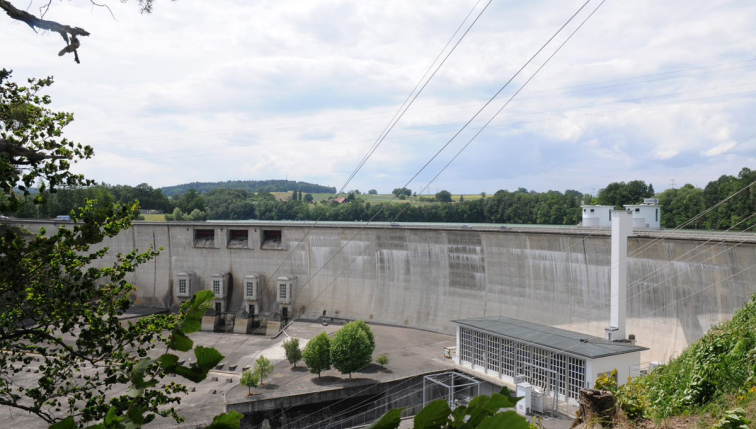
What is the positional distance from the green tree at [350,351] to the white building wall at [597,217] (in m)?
14.0

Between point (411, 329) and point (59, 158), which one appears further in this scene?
point (411, 329)

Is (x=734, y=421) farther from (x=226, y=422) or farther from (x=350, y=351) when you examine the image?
(x=350, y=351)

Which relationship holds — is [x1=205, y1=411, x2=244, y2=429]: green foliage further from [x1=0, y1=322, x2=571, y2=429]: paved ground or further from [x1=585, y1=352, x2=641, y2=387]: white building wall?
[x1=585, y1=352, x2=641, y2=387]: white building wall

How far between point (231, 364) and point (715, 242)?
901 inches

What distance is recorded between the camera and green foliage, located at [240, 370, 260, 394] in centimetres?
2184

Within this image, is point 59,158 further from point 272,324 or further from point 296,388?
point 272,324

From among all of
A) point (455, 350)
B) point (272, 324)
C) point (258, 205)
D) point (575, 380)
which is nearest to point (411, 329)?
point (455, 350)

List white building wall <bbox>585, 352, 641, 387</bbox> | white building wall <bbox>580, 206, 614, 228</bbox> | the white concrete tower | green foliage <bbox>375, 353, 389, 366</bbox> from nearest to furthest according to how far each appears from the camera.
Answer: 1. white building wall <bbox>585, 352, 641, 387</bbox>
2. the white concrete tower
3. green foliage <bbox>375, 353, 389, 366</bbox>
4. white building wall <bbox>580, 206, 614, 228</bbox>

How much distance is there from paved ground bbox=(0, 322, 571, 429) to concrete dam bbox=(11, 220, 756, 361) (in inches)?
104

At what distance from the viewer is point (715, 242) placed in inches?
804

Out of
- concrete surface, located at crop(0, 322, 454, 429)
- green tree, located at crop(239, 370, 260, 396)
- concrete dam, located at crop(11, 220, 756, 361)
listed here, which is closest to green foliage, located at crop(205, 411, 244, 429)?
concrete surface, located at crop(0, 322, 454, 429)

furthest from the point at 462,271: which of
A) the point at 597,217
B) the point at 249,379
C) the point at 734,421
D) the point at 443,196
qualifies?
the point at 443,196

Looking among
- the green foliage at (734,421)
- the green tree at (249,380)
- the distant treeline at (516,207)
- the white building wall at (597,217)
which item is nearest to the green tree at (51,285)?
the green foliage at (734,421)

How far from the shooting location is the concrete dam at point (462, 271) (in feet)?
68.3
